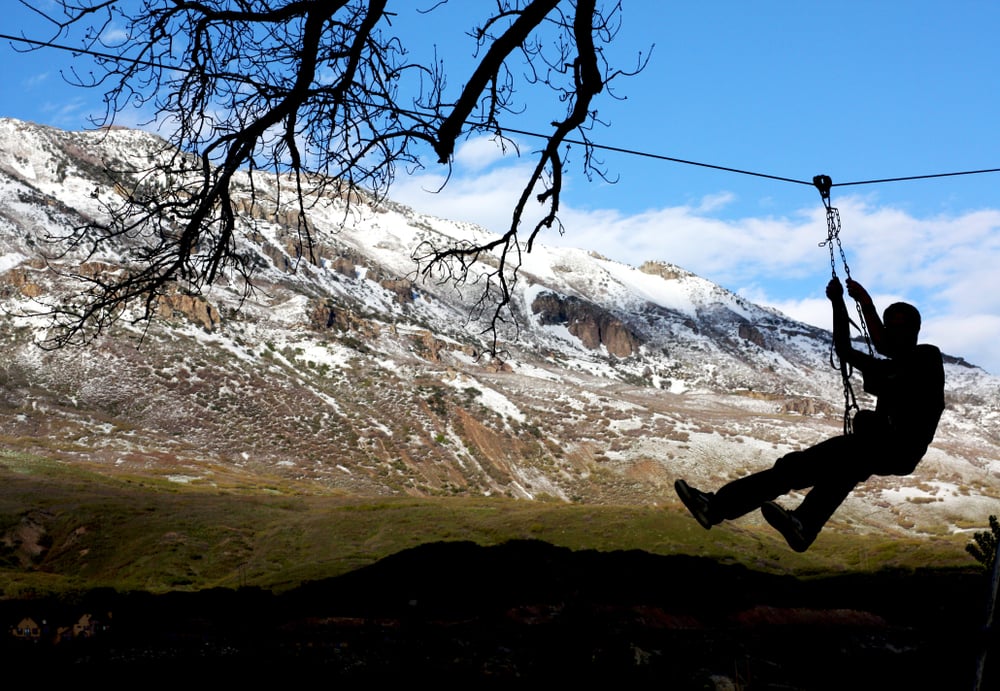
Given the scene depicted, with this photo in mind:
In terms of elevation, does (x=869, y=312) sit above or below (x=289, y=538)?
above

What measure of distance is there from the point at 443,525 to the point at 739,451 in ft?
128

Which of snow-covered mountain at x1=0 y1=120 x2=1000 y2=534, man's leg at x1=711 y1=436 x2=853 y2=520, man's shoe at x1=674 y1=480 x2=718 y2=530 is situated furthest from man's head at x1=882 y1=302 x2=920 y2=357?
snow-covered mountain at x1=0 y1=120 x2=1000 y2=534

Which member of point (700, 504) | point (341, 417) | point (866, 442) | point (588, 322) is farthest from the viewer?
point (588, 322)

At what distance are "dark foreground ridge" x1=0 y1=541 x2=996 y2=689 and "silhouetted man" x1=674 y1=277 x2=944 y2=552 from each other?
1.20 m

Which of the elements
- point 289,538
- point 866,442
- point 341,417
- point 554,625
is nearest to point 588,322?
point 341,417

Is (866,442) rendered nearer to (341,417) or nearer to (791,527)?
(791,527)

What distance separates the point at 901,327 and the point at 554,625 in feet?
23.8

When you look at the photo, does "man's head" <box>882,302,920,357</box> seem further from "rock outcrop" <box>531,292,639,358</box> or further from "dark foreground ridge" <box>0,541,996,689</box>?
"rock outcrop" <box>531,292,639,358</box>

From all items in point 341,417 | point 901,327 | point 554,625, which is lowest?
point 554,625

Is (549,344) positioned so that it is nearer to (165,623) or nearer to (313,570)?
(313,570)

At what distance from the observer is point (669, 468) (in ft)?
198

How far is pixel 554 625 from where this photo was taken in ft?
37.4

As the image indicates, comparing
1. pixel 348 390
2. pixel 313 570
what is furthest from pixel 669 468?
pixel 313 570

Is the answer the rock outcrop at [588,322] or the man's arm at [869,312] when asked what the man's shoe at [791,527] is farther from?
the rock outcrop at [588,322]
